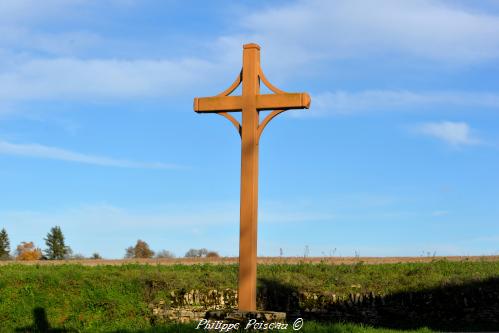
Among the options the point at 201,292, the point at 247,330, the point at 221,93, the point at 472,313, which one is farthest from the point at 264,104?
the point at 472,313

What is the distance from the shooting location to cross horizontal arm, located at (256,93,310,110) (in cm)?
1031

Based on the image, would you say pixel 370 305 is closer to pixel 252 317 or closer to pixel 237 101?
pixel 252 317

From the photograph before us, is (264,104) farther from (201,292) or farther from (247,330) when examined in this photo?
(201,292)

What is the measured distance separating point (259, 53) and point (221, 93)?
0.83 m

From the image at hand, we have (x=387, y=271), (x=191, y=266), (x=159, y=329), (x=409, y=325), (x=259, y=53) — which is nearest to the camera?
(x=259, y=53)

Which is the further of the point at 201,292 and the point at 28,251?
the point at 28,251

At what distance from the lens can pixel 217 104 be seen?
10.9m

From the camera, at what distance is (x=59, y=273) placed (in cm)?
2003

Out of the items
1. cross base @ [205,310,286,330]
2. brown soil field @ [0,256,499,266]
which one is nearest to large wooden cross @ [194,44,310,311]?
cross base @ [205,310,286,330]

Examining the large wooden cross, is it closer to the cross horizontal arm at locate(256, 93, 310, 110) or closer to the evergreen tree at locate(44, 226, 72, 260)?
the cross horizontal arm at locate(256, 93, 310, 110)

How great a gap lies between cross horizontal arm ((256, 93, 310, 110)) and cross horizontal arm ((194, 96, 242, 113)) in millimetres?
343

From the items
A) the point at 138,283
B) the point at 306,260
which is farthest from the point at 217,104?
the point at 306,260

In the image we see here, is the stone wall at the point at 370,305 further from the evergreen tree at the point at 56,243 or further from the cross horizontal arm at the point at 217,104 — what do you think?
the evergreen tree at the point at 56,243

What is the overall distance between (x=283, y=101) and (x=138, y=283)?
997 cm
